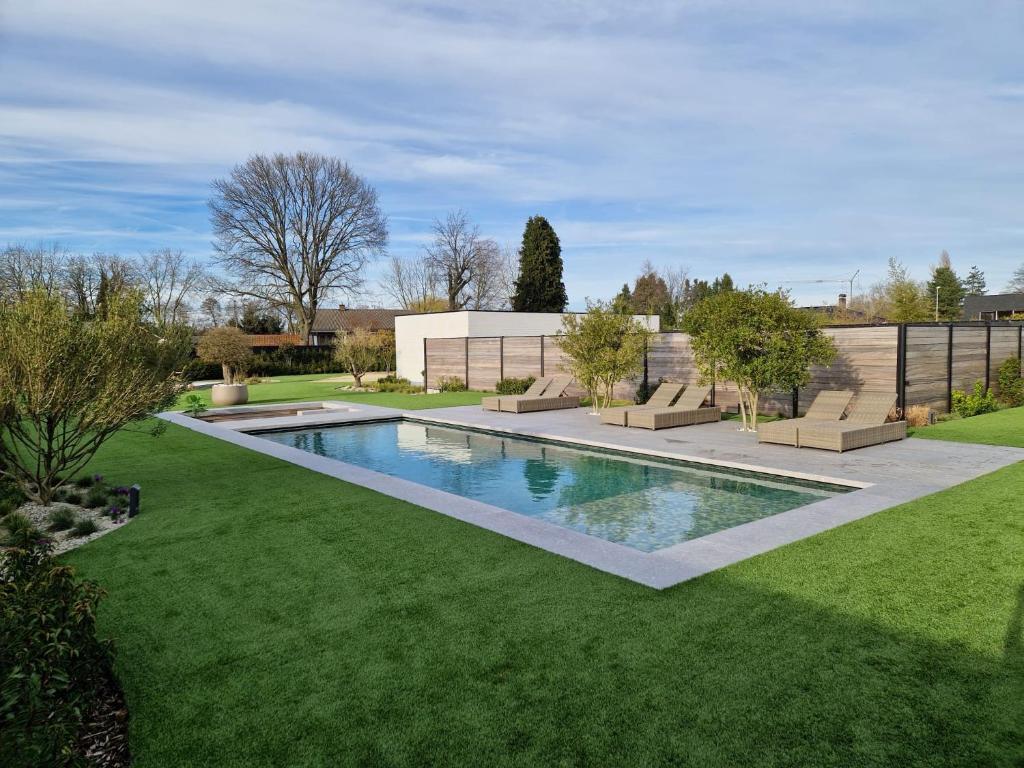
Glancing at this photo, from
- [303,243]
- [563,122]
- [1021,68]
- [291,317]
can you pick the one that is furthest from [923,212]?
[291,317]

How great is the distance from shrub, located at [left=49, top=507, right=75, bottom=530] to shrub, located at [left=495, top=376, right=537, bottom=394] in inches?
582

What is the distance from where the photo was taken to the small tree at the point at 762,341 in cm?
1227

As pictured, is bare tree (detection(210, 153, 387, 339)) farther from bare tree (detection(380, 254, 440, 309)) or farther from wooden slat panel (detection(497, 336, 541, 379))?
wooden slat panel (detection(497, 336, 541, 379))

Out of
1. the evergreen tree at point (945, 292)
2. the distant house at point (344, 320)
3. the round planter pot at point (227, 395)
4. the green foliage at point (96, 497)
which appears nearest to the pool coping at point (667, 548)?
the green foliage at point (96, 497)

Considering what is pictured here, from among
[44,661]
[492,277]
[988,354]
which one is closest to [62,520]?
[44,661]

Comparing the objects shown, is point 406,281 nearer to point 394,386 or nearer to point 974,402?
point 394,386

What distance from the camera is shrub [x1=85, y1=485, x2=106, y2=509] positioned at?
7.72 metres

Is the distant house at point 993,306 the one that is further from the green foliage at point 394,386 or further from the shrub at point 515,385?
the green foliage at point 394,386

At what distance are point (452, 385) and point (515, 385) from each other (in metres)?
4.24

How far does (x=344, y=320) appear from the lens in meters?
60.8

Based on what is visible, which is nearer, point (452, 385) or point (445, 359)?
point (452, 385)

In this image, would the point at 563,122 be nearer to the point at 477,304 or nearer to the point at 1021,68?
the point at 1021,68

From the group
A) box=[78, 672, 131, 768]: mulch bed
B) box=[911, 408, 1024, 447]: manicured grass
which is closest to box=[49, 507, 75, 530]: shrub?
box=[78, 672, 131, 768]: mulch bed

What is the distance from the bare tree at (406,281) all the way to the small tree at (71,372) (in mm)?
56307
